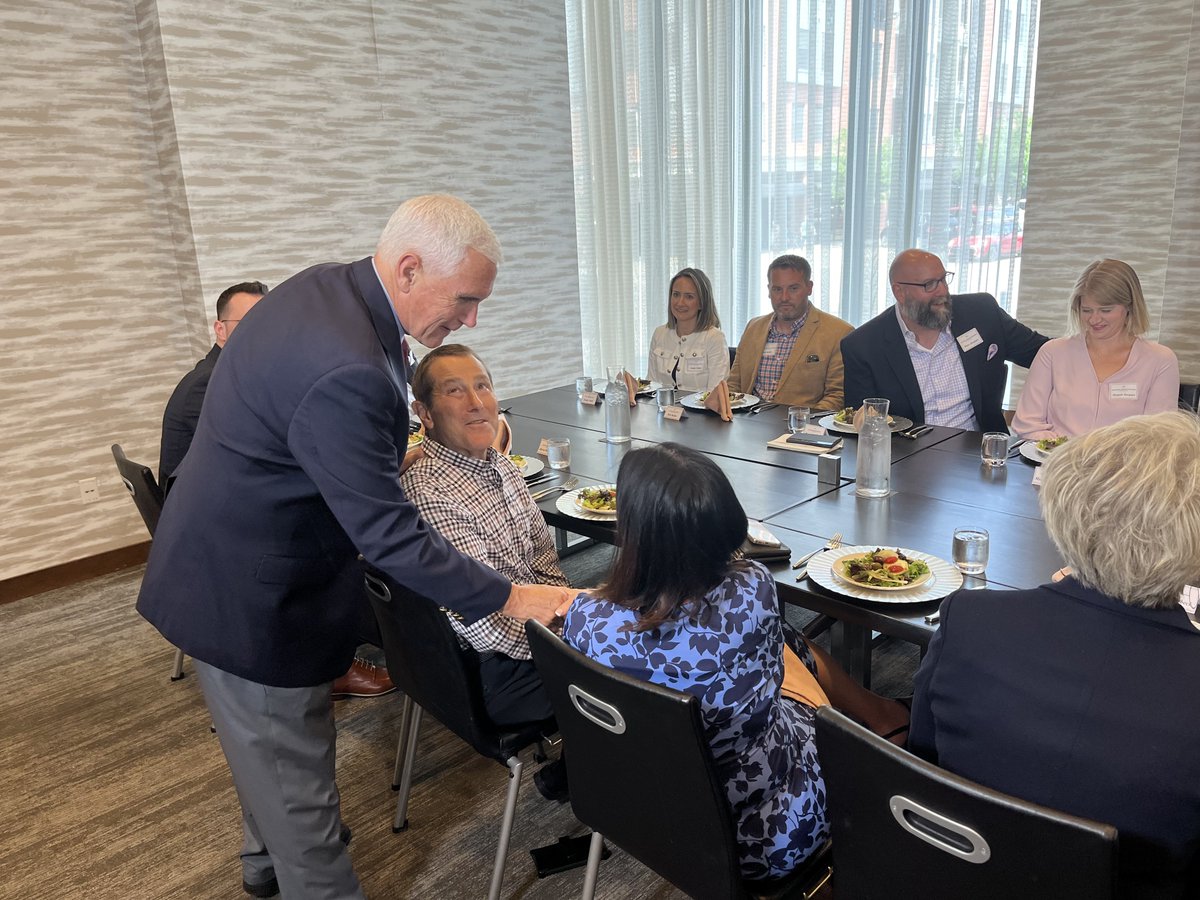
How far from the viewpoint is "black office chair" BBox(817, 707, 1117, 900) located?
925mm

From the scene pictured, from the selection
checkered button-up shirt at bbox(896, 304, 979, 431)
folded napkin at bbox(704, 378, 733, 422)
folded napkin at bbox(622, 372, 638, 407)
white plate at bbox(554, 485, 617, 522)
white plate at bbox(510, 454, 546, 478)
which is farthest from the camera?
folded napkin at bbox(622, 372, 638, 407)

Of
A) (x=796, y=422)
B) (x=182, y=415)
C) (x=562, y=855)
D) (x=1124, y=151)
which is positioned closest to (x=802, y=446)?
(x=796, y=422)

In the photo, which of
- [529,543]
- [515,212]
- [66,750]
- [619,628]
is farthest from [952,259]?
[66,750]

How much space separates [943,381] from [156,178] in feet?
12.0

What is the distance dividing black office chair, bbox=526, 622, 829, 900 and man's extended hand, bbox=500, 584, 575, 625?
0.23m

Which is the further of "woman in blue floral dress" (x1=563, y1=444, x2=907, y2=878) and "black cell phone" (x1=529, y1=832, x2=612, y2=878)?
"black cell phone" (x1=529, y1=832, x2=612, y2=878)

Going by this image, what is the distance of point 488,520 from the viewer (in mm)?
1947

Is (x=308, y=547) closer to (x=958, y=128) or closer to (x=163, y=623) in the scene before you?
(x=163, y=623)

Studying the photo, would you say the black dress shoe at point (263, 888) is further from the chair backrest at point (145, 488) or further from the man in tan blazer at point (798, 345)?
the man in tan blazer at point (798, 345)

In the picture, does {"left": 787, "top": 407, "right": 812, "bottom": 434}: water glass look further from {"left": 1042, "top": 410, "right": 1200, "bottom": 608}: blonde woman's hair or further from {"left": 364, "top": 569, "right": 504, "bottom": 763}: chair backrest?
{"left": 1042, "top": 410, "right": 1200, "bottom": 608}: blonde woman's hair

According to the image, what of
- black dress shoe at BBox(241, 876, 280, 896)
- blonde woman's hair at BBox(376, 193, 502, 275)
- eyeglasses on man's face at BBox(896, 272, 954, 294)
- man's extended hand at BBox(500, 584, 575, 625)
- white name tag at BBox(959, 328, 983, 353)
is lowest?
black dress shoe at BBox(241, 876, 280, 896)

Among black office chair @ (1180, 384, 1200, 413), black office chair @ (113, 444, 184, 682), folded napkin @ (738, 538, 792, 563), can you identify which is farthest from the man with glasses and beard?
black office chair @ (113, 444, 184, 682)

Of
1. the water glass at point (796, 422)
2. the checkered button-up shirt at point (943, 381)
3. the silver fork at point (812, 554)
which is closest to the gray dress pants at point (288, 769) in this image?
the silver fork at point (812, 554)

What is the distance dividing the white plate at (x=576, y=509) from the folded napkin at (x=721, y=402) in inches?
38.1
